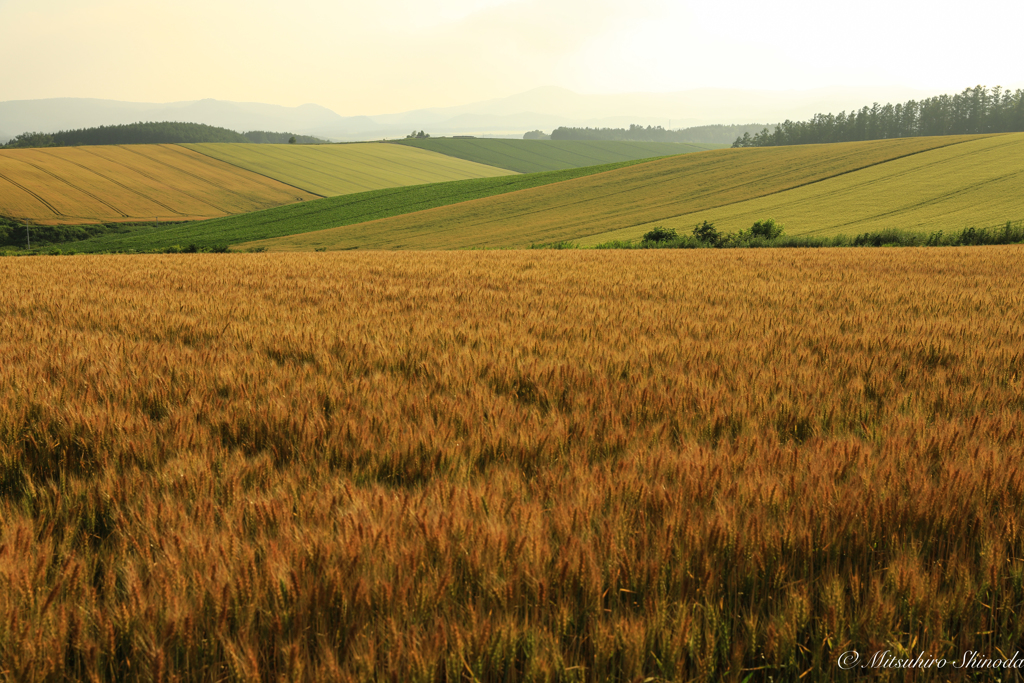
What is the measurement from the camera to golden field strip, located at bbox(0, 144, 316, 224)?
2425 inches

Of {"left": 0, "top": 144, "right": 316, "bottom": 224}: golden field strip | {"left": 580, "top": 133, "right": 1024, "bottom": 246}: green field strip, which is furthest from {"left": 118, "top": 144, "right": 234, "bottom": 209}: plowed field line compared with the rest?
{"left": 580, "top": 133, "right": 1024, "bottom": 246}: green field strip

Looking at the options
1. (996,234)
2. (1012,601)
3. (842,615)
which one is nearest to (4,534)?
(842,615)

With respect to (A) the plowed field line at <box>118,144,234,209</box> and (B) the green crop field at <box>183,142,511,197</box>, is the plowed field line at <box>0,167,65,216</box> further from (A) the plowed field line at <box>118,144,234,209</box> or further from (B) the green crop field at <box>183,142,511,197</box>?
(B) the green crop field at <box>183,142,511,197</box>

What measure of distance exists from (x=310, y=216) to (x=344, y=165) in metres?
43.6

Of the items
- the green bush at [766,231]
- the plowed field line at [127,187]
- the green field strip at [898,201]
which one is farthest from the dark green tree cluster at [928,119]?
the plowed field line at [127,187]

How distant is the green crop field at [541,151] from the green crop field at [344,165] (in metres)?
8.44

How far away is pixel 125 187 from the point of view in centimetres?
7162

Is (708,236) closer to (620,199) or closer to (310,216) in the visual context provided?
(620,199)

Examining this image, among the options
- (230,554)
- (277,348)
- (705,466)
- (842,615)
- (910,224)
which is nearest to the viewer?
(842,615)

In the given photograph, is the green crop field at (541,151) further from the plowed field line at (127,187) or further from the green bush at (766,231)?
the green bush at (766,231)

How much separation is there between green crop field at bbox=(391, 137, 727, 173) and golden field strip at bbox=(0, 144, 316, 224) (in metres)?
52.7

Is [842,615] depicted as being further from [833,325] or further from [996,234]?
[996,234]

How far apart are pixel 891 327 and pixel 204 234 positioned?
187 feet

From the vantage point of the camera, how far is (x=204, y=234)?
5228 centimetres
